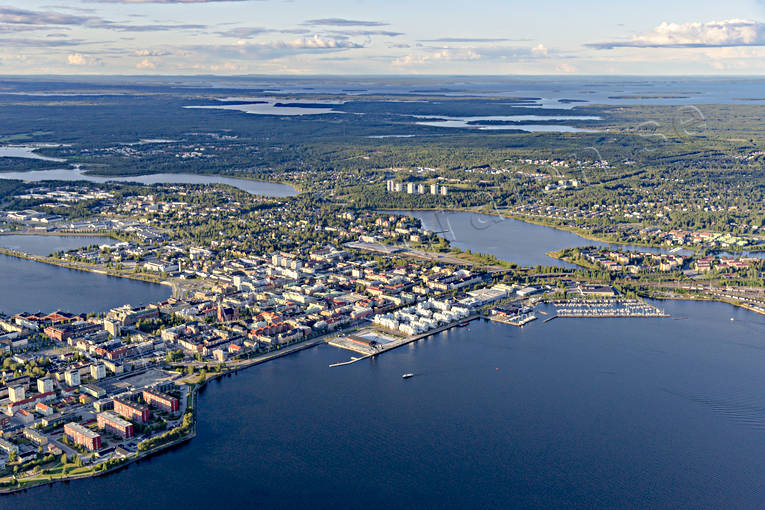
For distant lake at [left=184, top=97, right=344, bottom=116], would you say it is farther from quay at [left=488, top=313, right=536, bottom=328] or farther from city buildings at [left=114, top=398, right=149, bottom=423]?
city buildings at [left=114, top=398, right=149, bottom=423]

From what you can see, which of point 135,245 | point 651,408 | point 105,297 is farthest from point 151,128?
point 651,408

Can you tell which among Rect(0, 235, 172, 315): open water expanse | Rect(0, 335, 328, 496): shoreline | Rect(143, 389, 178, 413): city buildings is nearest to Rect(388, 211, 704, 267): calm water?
Rect(0, 335, 328, 496): shoreline

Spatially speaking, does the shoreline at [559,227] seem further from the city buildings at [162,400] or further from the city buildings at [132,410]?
the city buildings at [132,410]

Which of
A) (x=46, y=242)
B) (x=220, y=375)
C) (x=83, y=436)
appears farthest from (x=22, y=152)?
(x=83, y=436)

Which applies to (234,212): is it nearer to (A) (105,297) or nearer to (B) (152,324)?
(A) (105,297)

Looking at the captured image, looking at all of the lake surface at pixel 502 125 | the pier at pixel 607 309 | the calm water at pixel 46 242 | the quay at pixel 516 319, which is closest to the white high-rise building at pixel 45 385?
the quay at pixel 516 319

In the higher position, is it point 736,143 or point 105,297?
point 736,143
